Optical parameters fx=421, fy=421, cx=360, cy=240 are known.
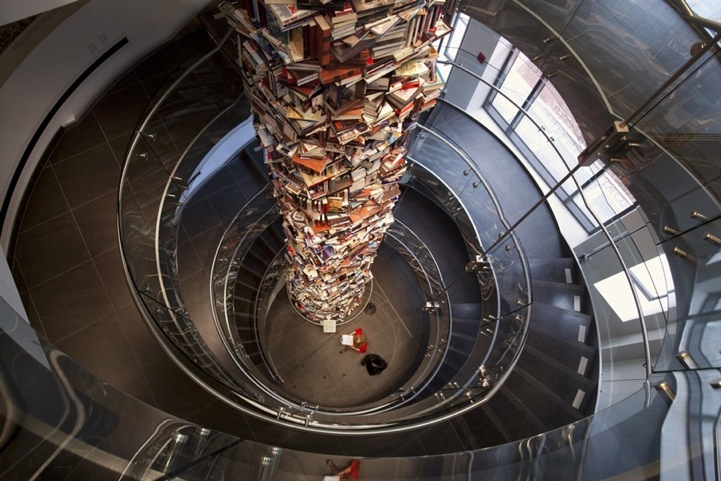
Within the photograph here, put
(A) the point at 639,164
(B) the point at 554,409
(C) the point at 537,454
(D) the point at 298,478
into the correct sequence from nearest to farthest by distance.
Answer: (D) the point at 298,478 → (C) the point at 537,454 → (A) the point at 639,164 → (B) the point at 554,409

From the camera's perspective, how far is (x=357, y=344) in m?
7.55

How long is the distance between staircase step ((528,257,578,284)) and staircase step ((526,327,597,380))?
102cm

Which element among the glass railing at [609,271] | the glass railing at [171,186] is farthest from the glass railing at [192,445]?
the glass railing at [171,186]

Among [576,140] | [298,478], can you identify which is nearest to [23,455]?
[298,478]

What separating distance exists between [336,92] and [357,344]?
595 centimetres

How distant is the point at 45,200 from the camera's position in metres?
6.09

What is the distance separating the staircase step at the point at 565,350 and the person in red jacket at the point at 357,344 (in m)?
2.87

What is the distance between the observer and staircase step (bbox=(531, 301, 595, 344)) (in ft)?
19.0

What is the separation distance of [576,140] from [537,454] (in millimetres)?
4655

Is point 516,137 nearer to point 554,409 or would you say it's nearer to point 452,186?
point 452,186

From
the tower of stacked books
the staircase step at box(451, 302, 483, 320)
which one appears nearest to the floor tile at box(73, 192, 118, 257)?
the tower of stacked books

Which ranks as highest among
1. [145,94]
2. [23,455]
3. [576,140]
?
[145,94]

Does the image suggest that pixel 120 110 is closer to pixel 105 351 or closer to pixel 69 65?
pixel 69 65

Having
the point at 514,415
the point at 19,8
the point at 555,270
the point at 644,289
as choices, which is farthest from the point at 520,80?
the point at 19,8
